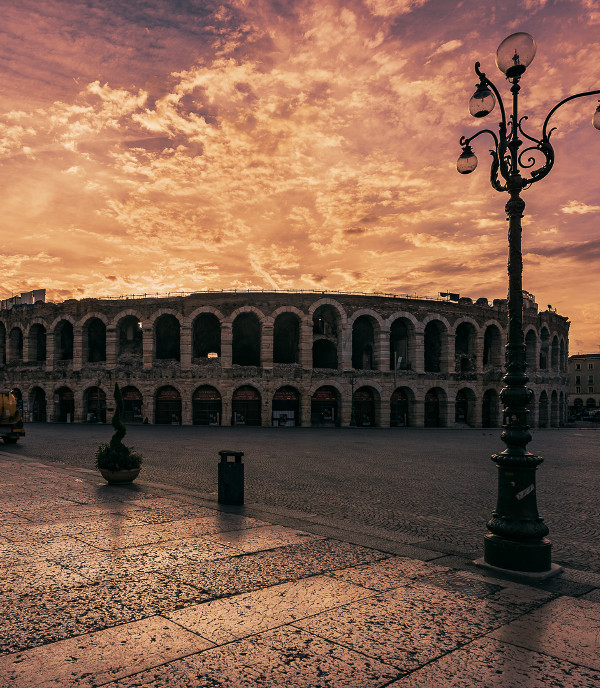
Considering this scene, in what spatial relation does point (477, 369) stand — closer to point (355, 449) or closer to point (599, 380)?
point (355, 449)

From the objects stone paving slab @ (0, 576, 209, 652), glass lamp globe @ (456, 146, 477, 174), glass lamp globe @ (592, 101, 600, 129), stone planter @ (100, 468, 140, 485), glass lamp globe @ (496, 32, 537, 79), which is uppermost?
glass lamp globe @ (496, 32, 537, 79)

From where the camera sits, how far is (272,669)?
4109 millimetres

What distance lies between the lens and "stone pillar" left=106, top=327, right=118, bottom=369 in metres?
43.7

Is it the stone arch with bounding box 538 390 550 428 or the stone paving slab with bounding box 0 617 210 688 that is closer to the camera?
the stone paving slab with bounding box 0 617 210 688

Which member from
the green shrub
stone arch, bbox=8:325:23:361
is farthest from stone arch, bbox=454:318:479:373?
stone arch, bbox=8:325:23:361

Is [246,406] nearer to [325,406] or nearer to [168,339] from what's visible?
[325,406]

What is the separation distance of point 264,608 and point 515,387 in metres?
4.23

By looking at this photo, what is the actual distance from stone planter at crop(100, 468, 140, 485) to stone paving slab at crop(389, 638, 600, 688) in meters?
9.93

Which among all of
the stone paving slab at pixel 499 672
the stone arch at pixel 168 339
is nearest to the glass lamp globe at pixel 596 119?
the stone paving slab at pixel 499 672

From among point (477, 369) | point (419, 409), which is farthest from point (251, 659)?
point (477, 369)

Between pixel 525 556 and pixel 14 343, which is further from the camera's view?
pixel 14 343

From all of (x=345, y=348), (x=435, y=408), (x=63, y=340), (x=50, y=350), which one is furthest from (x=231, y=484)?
(x=63, y=340)

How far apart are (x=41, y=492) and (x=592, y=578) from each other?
10.5 meters

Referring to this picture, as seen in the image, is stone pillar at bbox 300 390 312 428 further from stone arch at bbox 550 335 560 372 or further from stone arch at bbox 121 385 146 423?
stone arch at bbox 550 335 560 372
